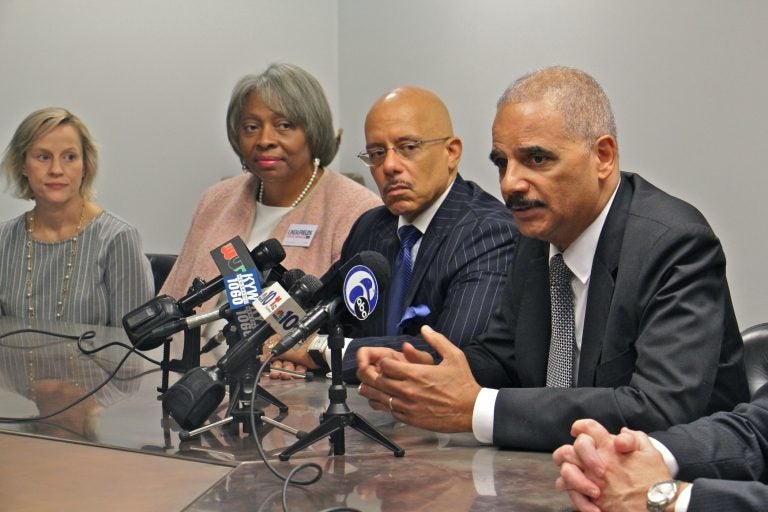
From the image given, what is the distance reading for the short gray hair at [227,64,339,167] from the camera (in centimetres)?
345

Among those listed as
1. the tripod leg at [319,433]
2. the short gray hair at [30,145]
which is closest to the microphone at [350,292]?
the tripod leg at [319,433]

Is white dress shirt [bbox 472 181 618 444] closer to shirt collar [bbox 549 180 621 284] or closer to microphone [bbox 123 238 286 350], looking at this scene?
shirt collar [bbox 549 180 621 284]

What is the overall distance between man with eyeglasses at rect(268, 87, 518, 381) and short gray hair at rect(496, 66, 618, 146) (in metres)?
0.63

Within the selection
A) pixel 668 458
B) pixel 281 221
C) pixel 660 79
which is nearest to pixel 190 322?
pixel 668 458

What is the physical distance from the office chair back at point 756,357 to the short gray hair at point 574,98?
21.4 inches

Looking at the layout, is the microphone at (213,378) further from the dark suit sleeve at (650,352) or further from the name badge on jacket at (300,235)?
the name badge on jacket at (300,235)

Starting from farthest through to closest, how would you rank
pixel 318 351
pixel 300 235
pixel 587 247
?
pixel 300 235
pixel 318 351
pixel 587 247

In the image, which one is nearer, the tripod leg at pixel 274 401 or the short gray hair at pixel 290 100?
the tripod leg at pixel 274 401

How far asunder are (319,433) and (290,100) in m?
1.97

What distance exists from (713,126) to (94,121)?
10.7 ft

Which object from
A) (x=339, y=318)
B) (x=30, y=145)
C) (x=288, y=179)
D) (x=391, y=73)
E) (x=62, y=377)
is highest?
(x=391, y=73)

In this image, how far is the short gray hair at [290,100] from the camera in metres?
3.45

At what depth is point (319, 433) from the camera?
170 centimetres

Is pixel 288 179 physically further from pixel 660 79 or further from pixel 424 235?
pixel 660 79
